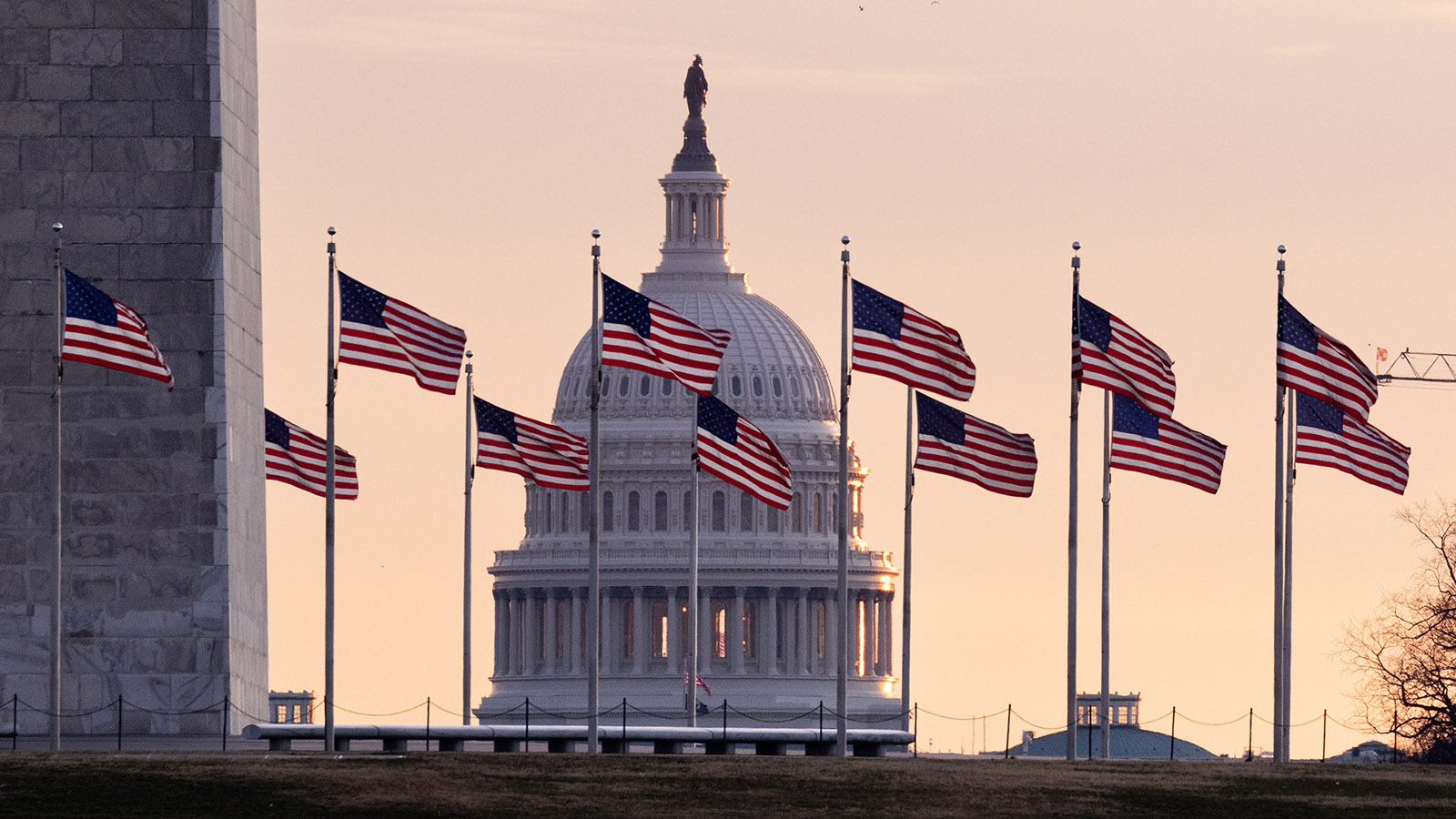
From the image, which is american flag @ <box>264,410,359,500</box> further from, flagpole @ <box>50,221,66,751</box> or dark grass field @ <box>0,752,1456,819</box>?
dark grass field @ <box>0,752,1456,819</box>

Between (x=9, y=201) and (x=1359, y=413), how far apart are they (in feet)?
89.3

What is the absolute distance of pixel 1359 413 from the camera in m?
96.0

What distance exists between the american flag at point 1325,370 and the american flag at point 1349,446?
380 millimetres

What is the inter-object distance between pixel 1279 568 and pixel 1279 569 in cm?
2

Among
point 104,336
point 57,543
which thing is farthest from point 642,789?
point 57,543

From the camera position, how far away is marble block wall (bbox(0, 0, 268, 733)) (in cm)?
9406

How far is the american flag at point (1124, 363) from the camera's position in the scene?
3819 inches

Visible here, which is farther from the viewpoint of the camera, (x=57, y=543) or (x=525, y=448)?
(x=525, y=448)

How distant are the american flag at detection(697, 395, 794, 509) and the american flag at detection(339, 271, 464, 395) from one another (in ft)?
18.5

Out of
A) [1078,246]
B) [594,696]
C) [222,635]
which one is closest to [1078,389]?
[1078,246]

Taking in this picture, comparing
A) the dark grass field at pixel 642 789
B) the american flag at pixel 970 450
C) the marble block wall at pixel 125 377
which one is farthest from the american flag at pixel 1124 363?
the marble block wall at pixel 125 377

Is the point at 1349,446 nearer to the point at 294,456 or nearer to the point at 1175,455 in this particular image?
the point at 1175,455

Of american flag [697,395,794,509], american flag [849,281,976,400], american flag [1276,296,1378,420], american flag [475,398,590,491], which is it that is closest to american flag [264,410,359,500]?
american flag [475,398,590,491]

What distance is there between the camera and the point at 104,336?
8862cm
